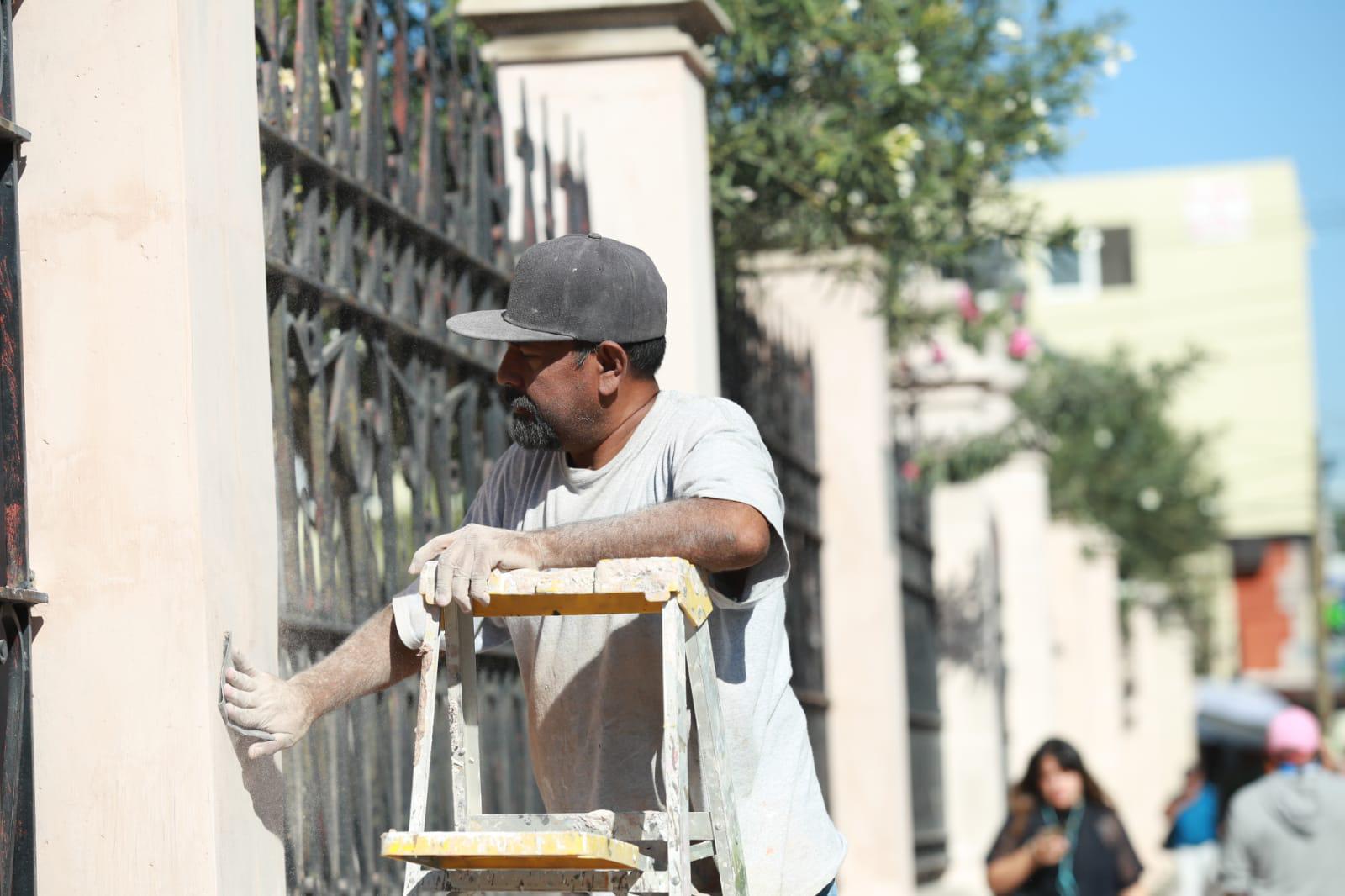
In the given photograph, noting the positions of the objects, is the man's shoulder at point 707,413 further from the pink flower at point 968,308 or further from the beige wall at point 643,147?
the pink flower at point 968,308

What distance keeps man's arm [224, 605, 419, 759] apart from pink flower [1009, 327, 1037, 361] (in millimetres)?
8884

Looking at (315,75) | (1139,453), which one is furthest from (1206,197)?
(315,75)

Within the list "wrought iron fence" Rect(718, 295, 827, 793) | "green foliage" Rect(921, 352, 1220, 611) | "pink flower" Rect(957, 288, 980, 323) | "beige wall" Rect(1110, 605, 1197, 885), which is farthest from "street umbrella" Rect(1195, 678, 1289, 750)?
"wrought iron fence" Rect(718, 295, 827, 793)

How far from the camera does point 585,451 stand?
3.16 metres

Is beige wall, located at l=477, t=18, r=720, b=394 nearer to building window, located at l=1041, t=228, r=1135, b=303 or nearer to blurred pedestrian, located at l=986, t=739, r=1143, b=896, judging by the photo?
blurred pedestrian, located at l=986, t=739, r=1143, b=896

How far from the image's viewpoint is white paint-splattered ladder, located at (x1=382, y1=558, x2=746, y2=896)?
2.54 metres

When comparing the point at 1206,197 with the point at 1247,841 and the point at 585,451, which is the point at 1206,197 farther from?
the point at 585,451

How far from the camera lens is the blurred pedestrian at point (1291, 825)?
7.52 m

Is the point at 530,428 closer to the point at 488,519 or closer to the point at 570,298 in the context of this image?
the point at 570,298

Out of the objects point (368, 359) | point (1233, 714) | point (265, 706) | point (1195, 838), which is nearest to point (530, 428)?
point (265, 706)

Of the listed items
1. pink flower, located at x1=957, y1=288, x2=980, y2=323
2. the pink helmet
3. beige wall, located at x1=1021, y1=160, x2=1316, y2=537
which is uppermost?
beige wall, located at x1=1021, y1=160, x2=1316, y2=537

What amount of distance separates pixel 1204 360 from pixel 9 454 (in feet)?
49.7

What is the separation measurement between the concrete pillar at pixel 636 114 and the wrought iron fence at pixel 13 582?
8.36ft

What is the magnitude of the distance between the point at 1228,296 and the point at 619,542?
39.0 metres
